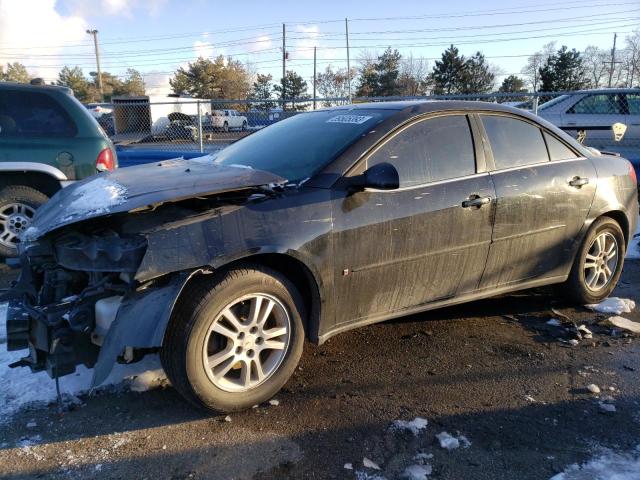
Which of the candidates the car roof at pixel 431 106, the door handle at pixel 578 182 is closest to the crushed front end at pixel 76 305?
the car roof at pixel 431 106

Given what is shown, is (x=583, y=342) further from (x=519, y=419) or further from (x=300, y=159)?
(x=300, y=159)

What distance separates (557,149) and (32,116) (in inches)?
207

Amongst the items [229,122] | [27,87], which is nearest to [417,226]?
[27,87]

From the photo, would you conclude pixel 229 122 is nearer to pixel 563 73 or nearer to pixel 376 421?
pixel 376 421

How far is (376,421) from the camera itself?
2.93 meters

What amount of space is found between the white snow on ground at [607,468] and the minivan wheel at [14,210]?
5.56 m

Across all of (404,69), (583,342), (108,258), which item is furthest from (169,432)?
(404,69)

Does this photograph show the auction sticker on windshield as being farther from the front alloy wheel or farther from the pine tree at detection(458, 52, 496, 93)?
the pine tree at detection(458, 52, 496, 93)

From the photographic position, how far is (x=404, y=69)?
61.3 meters

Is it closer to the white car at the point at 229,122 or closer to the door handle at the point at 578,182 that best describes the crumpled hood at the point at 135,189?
the door handle at the point at 578,182

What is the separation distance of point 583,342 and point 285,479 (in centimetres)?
264

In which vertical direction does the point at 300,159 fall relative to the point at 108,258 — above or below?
above

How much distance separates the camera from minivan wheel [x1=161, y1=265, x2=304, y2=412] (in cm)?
277

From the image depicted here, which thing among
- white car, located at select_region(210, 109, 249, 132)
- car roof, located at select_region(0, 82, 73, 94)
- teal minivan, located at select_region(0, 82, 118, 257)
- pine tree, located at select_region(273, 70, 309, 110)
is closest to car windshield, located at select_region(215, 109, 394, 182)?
teal minivan, located at select_region(0, 82, 118, 257)
